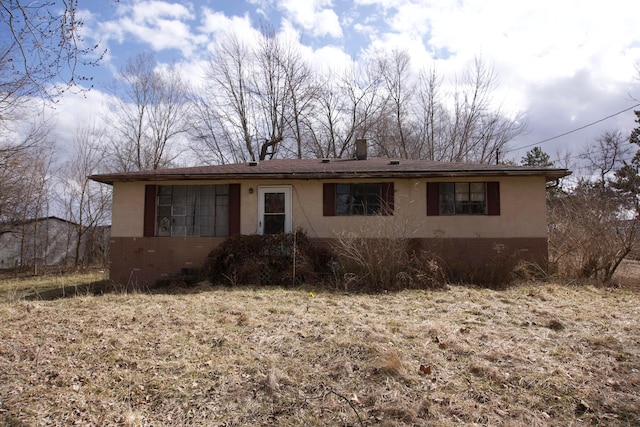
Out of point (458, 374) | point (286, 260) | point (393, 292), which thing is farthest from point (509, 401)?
point (286, 260)

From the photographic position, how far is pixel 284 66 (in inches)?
990

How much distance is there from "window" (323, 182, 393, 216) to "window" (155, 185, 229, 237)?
2957 mm

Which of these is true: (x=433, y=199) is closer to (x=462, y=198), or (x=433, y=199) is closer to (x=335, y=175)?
(x=462, y=198)

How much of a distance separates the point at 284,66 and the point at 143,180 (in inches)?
631

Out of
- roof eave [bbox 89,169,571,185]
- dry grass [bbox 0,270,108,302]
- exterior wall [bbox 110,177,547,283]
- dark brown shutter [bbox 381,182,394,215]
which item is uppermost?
roof eave [bbox 89,169,571,185]

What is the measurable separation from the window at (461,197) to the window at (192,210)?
5.81 meters

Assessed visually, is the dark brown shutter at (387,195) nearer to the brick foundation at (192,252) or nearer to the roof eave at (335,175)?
the roof eave at (335,175)

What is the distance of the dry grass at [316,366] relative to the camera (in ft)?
11.5

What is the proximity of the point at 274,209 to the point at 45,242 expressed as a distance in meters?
14.4

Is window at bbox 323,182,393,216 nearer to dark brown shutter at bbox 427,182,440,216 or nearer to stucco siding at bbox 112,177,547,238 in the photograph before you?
stucco siding at bbox 112,177,547,238

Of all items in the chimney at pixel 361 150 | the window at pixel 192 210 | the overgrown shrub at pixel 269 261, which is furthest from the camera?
the chimney at pixel 361 150

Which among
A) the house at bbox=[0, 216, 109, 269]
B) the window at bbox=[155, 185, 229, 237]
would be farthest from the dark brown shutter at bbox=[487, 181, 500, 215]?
the house at bbox=[0, 216, 109, 269]

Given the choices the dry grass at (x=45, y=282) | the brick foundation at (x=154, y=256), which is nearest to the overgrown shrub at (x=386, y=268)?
the brick foundation at (x=154, y=256)

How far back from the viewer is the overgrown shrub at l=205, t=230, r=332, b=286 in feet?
33.4
